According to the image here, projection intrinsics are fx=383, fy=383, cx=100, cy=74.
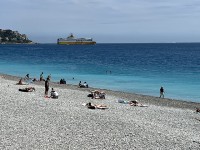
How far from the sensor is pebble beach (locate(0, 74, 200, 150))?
1608 centimetres

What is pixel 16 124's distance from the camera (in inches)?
739

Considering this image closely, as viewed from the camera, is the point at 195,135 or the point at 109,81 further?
the point at 109,81

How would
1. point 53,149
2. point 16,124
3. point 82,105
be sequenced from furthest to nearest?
point 82,105, point 16,124, point 53,149

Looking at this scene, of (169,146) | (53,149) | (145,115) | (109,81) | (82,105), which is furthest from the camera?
(109,81)

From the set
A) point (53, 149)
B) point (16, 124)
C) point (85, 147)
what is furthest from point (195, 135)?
point (16, 124)

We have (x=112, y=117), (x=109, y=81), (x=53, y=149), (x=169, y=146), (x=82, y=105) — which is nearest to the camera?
(x=53, y=149)

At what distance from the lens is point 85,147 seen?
50.9 ft

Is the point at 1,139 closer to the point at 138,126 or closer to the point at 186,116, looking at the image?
the point at 138,126

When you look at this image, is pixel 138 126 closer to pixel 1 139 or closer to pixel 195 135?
pixel 195 135

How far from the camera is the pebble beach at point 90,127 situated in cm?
1608

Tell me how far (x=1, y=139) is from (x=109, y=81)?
120 feet

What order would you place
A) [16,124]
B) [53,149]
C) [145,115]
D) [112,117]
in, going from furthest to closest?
1. [145,115]
2. [112,117]
3. [16,124]
4. [53,149]

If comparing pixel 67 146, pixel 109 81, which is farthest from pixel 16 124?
pixel 109 81

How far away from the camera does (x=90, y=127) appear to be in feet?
62.0
